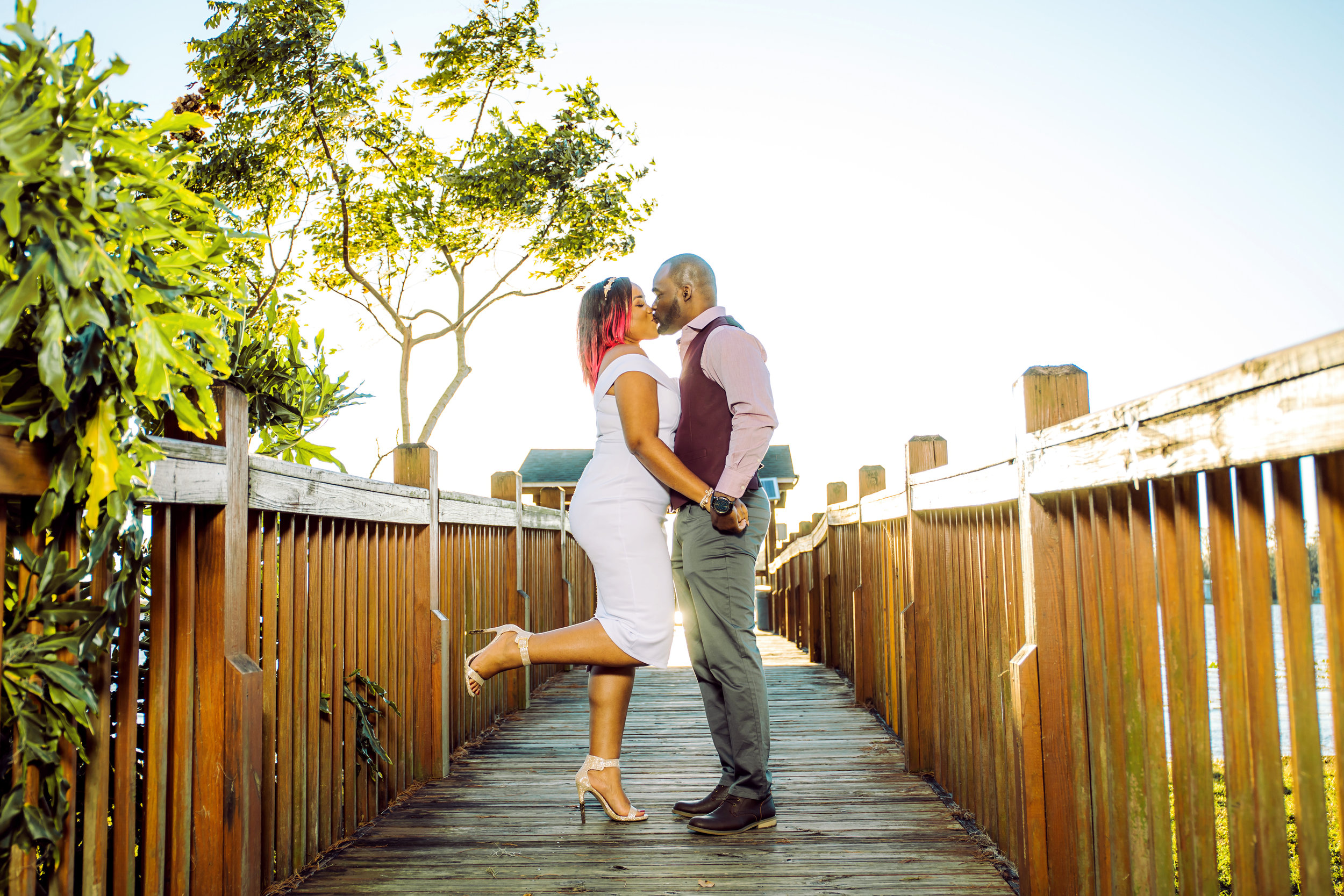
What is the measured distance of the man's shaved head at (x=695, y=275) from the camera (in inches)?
122

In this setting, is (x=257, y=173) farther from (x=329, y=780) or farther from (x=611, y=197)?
(x=329, y=780)

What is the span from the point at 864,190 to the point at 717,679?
78.9 feet

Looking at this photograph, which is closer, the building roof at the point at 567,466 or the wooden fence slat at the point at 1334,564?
the wooden fence slat at the point at 1334,564

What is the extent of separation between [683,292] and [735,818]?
1777 mm

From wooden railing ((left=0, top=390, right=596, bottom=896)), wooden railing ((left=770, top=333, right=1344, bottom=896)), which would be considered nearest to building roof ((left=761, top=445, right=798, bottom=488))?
wooden railing ((left=0, top=390, right=596, bottom=896))

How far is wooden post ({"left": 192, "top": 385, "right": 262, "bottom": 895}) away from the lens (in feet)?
6.32

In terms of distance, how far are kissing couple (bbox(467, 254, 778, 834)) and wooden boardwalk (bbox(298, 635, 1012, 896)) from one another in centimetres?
19

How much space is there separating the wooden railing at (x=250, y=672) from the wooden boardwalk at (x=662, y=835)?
0.23m

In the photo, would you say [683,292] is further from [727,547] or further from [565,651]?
[565,651]

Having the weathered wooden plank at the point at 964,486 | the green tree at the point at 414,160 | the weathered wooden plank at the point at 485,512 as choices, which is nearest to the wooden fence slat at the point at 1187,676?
the weathered wooden plank at the point at 964,486

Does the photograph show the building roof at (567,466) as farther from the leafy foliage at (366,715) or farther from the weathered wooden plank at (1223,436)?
the weathered wooden plank at (1223,436)

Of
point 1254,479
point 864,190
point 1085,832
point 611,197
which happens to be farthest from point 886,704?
point 864,190

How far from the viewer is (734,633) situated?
9.33 ft

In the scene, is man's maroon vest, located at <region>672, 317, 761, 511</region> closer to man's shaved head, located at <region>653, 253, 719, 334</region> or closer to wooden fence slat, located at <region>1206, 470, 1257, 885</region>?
man's shaved head, located at <region>653, 253, 719, 334</region>
